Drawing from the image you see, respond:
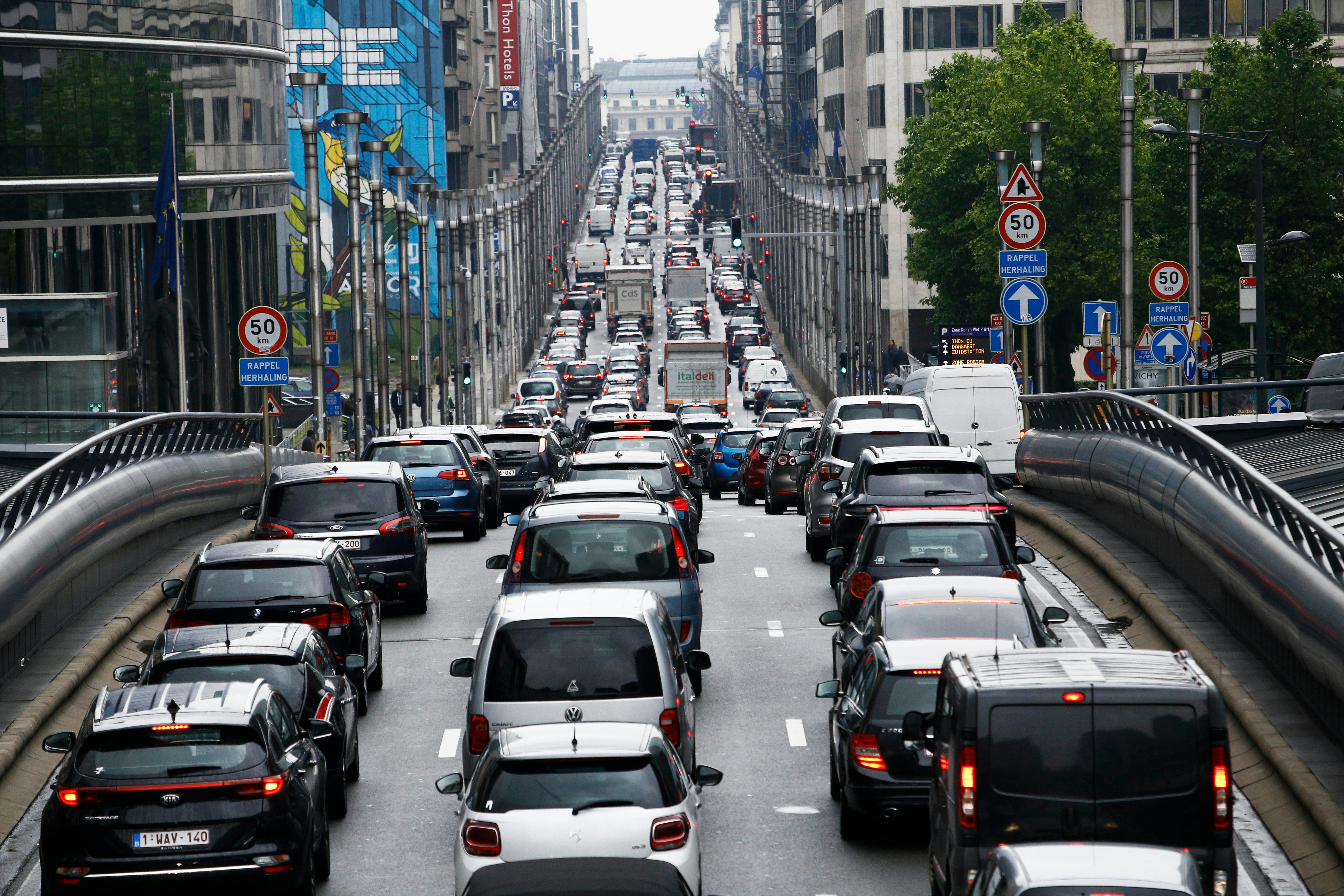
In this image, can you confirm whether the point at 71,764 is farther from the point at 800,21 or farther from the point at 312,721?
the point at 800,21

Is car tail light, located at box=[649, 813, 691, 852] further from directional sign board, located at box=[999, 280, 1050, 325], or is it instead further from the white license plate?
directional sign board, located at box=[999, 280, 1050, 325]

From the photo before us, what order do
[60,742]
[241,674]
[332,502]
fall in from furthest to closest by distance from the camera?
[332,502]
[241,674]
[60,742]

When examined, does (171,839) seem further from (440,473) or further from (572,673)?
(440,473)

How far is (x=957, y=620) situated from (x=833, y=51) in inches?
4466

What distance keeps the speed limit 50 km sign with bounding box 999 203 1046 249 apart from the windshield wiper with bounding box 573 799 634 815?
22.6 metres

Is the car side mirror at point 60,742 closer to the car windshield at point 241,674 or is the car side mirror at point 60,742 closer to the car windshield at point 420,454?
the car windshield at point 241,674

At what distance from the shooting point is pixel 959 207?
67938 mm

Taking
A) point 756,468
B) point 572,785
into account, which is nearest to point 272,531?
point 572,785

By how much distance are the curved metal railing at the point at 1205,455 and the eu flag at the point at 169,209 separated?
16.3m

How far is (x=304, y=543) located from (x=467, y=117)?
117909mm

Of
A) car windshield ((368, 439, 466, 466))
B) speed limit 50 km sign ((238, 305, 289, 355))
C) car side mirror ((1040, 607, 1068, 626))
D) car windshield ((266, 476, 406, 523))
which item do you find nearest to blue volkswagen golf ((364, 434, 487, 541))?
car windshield ((368, 439, 466, 466))

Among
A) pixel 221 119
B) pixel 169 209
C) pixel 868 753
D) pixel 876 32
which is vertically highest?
pixel 876 32

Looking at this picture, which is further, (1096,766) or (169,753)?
(169,753)

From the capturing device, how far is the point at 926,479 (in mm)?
20609
